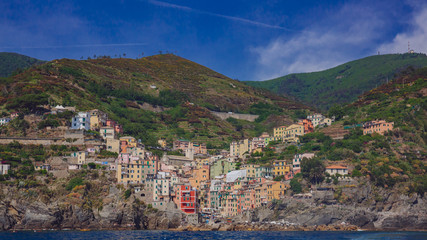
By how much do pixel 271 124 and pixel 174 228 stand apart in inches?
3418

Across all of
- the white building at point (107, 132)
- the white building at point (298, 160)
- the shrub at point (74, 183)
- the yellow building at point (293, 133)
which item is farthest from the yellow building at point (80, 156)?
the yellow building at point (293, 133)

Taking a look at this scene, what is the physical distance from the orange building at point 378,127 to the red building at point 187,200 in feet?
137

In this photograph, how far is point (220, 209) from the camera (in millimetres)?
92000

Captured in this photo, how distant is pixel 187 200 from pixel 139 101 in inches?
3273

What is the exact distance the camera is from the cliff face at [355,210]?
81562 mm

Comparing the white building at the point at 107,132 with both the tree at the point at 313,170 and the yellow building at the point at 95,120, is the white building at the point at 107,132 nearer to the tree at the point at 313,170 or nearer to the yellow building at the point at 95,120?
the yellow building at the point at 95,120

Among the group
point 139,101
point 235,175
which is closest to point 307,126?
point 235,175

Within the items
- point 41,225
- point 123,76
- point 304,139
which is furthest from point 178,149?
point 123,76

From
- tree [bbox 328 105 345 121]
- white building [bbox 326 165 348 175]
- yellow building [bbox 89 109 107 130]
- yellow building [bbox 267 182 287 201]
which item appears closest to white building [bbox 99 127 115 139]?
yellow building [bbox 89 109 107 130]

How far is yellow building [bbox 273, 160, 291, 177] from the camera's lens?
314 feet

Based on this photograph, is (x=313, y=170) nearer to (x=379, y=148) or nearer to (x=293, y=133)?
(x=379, y=148)

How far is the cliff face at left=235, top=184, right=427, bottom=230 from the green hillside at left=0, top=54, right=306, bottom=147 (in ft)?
143

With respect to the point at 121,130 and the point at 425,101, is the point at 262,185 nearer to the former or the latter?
the point at 121,130

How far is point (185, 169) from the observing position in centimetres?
10544
